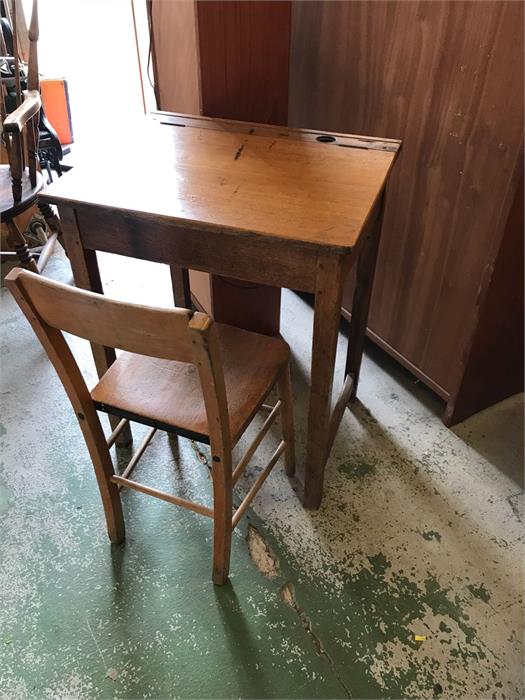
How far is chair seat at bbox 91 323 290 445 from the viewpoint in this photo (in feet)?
3.69

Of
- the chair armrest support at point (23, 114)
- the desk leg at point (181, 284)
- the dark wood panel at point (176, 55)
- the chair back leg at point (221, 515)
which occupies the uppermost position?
the dark wood panel at point (176, 55)

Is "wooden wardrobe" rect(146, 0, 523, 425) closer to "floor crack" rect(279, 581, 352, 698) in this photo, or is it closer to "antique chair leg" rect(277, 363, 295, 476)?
"antique chair leg" rect(277, 363, 295, 476)

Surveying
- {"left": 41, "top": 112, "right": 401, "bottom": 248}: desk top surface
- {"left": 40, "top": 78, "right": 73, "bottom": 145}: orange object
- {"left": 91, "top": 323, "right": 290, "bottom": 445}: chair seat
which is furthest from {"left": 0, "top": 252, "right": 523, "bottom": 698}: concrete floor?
{"left": 40, "top": 78, "right": 73, "bottom": 145}: orange object

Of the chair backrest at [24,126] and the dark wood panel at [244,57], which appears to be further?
the chair backrest at [24,126]

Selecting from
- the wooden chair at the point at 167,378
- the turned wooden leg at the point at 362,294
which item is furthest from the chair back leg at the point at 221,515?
the turned wooden leg at the point at 362,294

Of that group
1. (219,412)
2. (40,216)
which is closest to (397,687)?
(219,412)

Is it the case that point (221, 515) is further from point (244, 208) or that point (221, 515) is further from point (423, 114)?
point (423, 114)

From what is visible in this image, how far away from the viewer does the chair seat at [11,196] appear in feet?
6.01

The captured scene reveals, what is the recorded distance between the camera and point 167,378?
4.00ft

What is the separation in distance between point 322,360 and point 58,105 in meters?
2.92

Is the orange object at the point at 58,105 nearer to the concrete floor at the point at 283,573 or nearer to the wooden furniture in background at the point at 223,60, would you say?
the wooden furniture in background at the point at 223,60

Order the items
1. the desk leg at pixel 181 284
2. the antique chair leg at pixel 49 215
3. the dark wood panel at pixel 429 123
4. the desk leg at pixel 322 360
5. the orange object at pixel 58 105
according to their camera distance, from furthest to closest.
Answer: the orange object at pixel 58 105, the antique chair leg at pixel 49 215, the desk leg at pixel 181 284, the dark wood panel at pixel 429 123, the desk leg at pixel 322 360

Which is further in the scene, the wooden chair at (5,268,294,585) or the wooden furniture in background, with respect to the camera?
the wooden furniture in background

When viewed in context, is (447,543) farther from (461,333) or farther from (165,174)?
(165,174)
